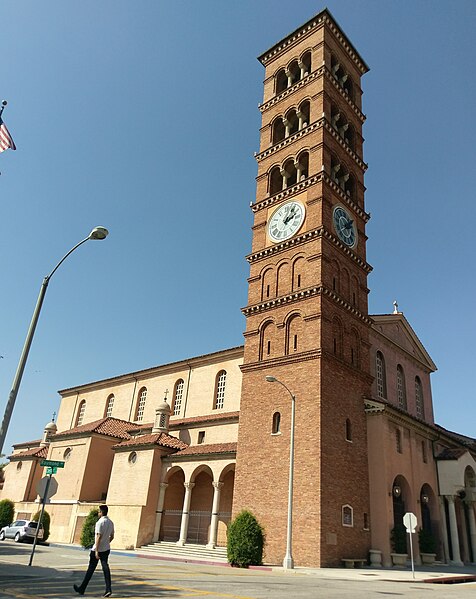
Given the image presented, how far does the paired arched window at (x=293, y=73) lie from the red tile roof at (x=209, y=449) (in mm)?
25324

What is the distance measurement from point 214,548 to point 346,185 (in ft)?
78.0

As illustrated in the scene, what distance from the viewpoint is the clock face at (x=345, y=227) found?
1164 inches

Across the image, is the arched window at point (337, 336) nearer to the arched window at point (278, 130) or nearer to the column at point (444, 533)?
the column at point (444, 533)

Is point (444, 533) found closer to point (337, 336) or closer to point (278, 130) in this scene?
point (337, 336)

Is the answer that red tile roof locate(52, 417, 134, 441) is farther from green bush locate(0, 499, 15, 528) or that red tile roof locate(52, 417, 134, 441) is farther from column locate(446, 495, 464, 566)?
column locate(446, 495, 464, 566)

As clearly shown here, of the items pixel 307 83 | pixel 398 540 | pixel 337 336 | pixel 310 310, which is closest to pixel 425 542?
pixel 398 540

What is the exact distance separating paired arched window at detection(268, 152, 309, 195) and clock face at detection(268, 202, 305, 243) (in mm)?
2042

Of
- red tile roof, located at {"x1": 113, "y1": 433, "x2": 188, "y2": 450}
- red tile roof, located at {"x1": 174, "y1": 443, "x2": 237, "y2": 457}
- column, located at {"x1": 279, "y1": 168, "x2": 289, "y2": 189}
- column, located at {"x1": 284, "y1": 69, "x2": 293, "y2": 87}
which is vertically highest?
column, located at {"x1": 284, "y1": 69, "x2": 293, "y2": 87}

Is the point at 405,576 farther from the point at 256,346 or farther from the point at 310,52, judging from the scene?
the point at 310,52

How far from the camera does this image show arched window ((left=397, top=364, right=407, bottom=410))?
32250mm

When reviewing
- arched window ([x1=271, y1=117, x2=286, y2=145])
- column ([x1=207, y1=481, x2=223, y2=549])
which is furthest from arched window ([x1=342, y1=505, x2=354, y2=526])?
arched window ([x1=271, y1=117, x2=286, y2=145])

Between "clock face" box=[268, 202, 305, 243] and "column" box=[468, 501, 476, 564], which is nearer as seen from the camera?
"column" box=[468, 501, 476, 564]

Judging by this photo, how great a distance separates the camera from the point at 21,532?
29.4 m

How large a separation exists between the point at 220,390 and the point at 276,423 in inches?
392
